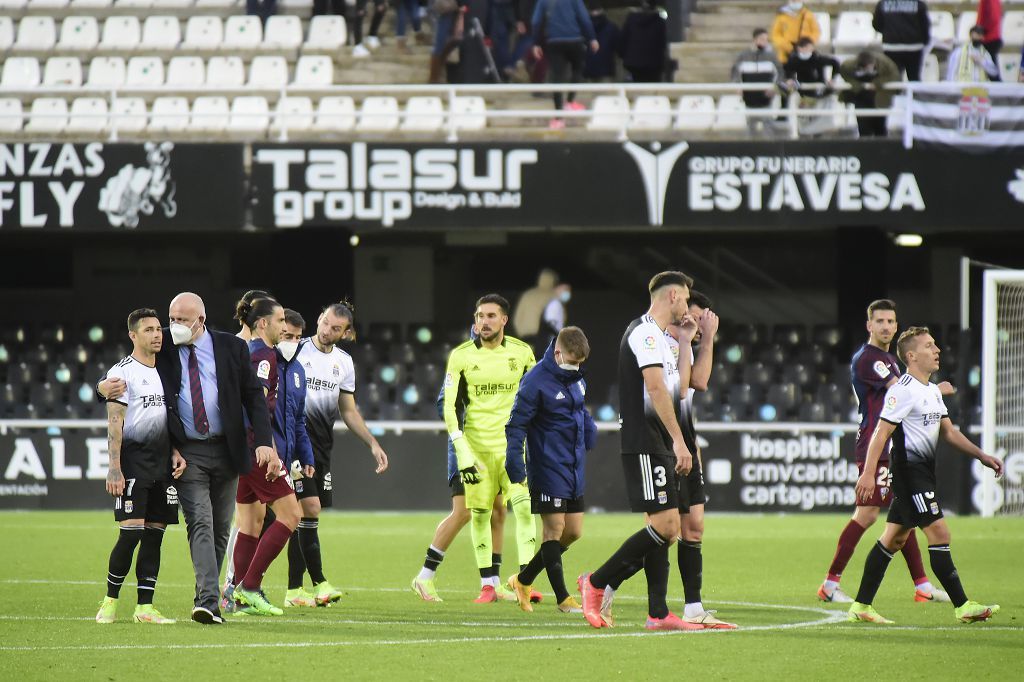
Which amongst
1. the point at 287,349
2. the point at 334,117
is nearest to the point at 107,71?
the point at 334,117

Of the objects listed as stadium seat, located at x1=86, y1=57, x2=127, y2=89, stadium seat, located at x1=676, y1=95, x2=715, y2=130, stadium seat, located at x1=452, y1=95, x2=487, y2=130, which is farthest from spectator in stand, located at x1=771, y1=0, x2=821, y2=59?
stadium seat, located at x1=86, y1=57, x2=127, y2=89

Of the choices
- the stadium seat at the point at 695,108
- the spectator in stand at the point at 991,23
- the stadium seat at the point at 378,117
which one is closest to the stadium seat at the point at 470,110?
the stadium seat at the point at 378,117

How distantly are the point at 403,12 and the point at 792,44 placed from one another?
22.4 feet

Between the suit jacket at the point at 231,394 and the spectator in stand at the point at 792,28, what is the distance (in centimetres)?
1339

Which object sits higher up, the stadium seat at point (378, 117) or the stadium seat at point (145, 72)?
the stadium seat at point (145, 72)

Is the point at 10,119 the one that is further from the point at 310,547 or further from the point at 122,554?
the point at 122,554

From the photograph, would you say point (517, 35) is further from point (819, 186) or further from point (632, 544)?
point (632, 544)

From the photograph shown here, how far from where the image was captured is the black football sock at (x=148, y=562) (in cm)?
911

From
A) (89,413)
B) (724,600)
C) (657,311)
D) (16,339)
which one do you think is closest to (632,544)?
(657,311)

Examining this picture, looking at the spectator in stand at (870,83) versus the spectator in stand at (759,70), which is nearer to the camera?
the spectator in stand at (870,83)

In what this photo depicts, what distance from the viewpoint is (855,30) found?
24.0 m

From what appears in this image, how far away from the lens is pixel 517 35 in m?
24.5

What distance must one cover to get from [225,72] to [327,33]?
6.04ft

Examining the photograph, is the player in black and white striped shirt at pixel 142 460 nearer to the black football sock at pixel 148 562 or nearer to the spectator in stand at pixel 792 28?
the black football sock at pixel 148 562
